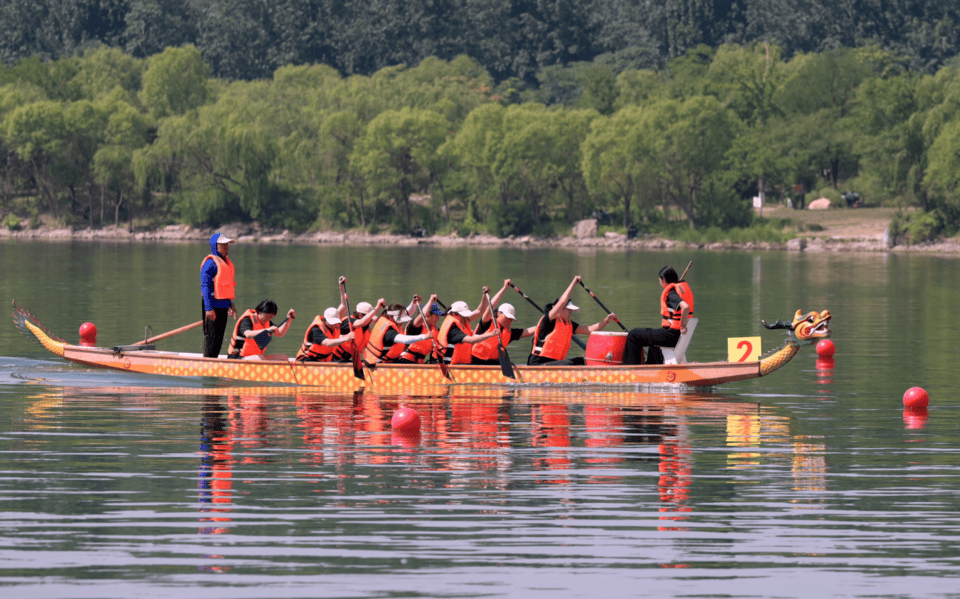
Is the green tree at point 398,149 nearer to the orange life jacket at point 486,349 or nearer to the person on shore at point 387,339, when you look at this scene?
the person on shore at point 387,339

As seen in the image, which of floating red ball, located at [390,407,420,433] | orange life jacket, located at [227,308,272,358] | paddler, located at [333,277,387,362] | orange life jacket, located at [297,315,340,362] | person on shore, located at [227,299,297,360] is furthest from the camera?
orange life jacket, located at [227,308,272,358]

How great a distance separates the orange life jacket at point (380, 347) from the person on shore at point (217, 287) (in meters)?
2.53

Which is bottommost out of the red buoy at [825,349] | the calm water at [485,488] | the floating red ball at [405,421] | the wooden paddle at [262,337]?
the calm water at [485,488]

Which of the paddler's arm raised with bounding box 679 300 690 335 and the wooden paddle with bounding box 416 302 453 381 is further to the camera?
the wooden paddle with bounding box 416 302 453 381

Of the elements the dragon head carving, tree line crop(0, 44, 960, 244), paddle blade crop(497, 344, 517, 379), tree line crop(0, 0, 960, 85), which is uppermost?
tree line crop(0, 0, 960, 85)

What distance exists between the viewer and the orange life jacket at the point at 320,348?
24312 millimetres

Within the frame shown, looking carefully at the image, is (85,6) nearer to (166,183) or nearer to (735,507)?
(166,183)

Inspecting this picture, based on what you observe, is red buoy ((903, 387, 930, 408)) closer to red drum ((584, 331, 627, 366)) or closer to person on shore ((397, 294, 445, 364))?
red drum ((584, 331, 627, 366))

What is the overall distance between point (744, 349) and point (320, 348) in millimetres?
7369

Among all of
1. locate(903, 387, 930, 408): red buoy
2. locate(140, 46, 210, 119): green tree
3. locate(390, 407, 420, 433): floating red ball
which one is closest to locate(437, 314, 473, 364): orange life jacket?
locate(390, 407, 420, 433): floating red ball

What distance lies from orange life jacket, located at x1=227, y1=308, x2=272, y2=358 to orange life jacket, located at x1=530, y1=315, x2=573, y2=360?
488 cm

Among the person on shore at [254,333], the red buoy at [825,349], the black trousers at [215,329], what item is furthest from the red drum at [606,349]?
the red buoy at [825,349]

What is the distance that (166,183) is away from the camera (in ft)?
379

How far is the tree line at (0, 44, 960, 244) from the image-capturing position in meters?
104
